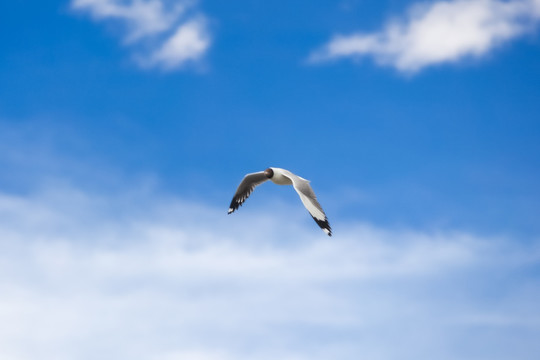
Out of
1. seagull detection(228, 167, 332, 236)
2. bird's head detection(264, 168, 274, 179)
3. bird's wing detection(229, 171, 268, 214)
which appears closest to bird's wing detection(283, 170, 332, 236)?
seagull detection(228, 167, 332, 236)

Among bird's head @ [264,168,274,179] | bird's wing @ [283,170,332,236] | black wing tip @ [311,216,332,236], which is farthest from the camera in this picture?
bird's head @ [264,168,274,179]

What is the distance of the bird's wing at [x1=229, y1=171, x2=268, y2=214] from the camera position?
16.0m

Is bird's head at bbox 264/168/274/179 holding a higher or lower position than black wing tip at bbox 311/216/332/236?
higher

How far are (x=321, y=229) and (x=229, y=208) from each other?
345 centimetres

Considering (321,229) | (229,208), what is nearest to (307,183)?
(321,229)

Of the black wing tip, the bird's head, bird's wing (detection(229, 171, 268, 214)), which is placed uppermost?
bird's wing (detection(229, 171, 268, 214))

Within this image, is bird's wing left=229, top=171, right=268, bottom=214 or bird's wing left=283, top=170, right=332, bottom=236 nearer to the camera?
bird's wing left=283, top=170, right=332, bottom=236

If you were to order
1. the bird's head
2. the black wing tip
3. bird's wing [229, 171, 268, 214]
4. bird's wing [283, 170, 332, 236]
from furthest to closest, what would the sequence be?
bird's wing [229, 171, 268, 214] < the bird's head < bird's wing [283, 170, 332, 236] < the black wing tip

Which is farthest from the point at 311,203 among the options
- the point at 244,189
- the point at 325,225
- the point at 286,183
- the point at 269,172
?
the point at 244,189

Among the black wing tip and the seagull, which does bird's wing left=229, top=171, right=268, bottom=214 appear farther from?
the black wing tip

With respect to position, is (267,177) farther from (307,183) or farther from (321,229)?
(321,229)

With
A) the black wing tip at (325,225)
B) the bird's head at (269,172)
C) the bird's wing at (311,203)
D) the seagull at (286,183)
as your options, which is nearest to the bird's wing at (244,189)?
the seagull at (286,183)

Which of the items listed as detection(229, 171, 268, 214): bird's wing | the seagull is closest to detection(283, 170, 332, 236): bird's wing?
the seagull

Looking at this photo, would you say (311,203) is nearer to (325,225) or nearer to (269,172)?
(325,225)
